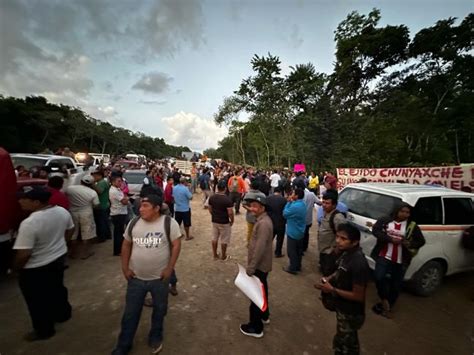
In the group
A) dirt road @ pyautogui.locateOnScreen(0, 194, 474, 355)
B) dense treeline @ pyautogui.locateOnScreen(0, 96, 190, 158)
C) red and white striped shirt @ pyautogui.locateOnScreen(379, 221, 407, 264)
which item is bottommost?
dirt road @ pyautogui.locateOnScreen(0, 194, 474, 355)

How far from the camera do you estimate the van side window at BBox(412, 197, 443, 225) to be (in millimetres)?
3869

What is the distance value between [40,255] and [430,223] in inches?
230

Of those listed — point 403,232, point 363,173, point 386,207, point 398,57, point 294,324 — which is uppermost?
point 398,57

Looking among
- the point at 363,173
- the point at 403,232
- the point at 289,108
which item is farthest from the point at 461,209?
the point at 289,108

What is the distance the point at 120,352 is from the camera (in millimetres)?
2500

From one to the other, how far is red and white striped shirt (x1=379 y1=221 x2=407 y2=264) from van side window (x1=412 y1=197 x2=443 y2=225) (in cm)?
59

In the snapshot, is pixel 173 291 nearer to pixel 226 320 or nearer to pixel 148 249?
pixel 226 320

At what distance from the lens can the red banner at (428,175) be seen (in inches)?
261

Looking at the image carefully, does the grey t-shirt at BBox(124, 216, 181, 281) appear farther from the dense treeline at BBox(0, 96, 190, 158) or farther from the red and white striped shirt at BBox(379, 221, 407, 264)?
the dense treeline at BBox(0, 96, 190, 158)

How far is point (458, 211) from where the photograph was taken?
4234 millimetres

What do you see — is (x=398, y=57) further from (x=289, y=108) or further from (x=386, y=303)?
(x=386, y=303)

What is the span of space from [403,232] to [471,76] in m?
28.3

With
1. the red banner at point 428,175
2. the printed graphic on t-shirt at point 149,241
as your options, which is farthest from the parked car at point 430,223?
the printed graphic on t-shirt at point 149,241

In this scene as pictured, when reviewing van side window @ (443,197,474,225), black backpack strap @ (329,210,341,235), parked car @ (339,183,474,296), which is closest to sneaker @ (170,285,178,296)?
black backpack strap @ (329,210,341,235)
